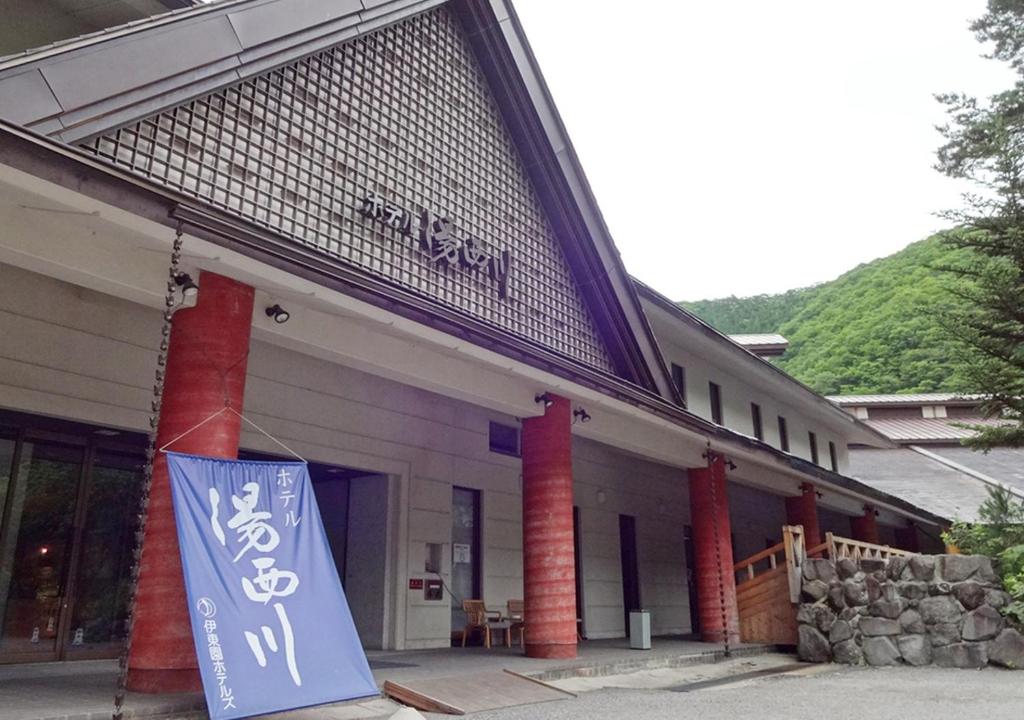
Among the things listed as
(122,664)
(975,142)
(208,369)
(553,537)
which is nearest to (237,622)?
(122,664)

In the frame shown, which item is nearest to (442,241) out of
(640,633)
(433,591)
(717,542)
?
(433,591)

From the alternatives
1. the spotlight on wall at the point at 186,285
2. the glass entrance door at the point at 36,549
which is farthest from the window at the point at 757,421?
the spotlight on wall at the point at 186,285

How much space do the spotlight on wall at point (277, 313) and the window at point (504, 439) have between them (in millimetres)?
7319

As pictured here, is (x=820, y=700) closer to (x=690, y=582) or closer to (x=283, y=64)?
(x=283, y=64)

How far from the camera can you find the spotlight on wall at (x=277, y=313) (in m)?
7.42

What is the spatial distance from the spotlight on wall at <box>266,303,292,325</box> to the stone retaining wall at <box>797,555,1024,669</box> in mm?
10910

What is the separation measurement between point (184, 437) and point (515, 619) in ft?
25.9

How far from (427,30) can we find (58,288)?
5.75m

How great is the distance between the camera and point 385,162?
29.6 feet

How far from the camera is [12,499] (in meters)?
8.72

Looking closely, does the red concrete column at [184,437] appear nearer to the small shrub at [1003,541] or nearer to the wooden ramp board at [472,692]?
the wooden ramp board at [472,692]

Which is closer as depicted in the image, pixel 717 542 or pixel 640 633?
pixel 640 633

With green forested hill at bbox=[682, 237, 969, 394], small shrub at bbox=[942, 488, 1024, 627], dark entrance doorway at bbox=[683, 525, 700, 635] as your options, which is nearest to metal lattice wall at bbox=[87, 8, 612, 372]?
small shrub at bbox=[942, 488, 1024, 627]

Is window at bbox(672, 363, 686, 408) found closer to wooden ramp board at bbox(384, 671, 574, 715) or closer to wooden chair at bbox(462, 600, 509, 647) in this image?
wooden chair at bbox(462, 600, 509, 647)
